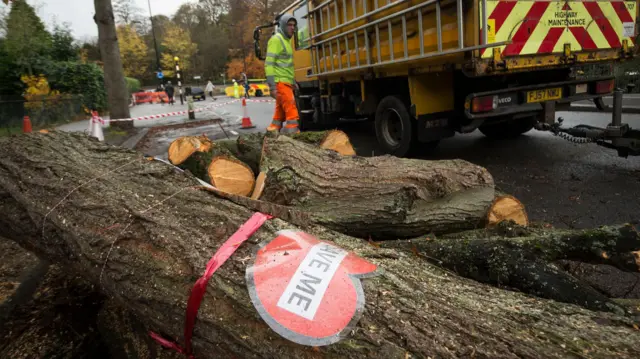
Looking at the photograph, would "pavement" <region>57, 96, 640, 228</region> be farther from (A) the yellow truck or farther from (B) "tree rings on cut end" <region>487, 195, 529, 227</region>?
(B) "tree rings on cut end" <region>487, 195, 529, 227</region>

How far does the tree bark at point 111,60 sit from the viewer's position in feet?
35.6

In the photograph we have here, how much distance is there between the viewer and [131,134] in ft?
35.0

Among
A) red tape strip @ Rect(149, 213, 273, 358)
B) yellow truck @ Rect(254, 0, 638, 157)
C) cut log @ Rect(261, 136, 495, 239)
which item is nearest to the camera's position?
red tape strip @ Rect(149, 213, 273, 358)

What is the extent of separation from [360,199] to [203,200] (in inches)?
40.7

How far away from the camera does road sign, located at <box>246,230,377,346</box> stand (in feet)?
4.66

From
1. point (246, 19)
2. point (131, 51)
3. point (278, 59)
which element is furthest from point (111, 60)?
point (131, 51)

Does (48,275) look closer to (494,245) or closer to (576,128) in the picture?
(494,245)

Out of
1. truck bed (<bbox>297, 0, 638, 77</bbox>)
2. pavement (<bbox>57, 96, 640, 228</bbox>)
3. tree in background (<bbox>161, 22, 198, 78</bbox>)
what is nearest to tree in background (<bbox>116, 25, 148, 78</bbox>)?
tree in background (<bbox>161, 22, 198, 78</bbox>)

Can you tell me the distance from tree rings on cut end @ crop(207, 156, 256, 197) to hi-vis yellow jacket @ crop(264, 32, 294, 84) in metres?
3.48

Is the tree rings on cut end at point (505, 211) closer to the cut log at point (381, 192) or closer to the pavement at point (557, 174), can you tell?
the cut log at point (381, 192)

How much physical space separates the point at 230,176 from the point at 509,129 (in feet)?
16.9

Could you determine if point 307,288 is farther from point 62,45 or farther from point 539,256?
point 62,45

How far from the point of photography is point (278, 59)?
22.5ft

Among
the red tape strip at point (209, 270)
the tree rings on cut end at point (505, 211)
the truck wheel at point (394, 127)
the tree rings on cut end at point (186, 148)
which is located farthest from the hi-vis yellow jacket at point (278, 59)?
the red tape strip at point (209, 270)
